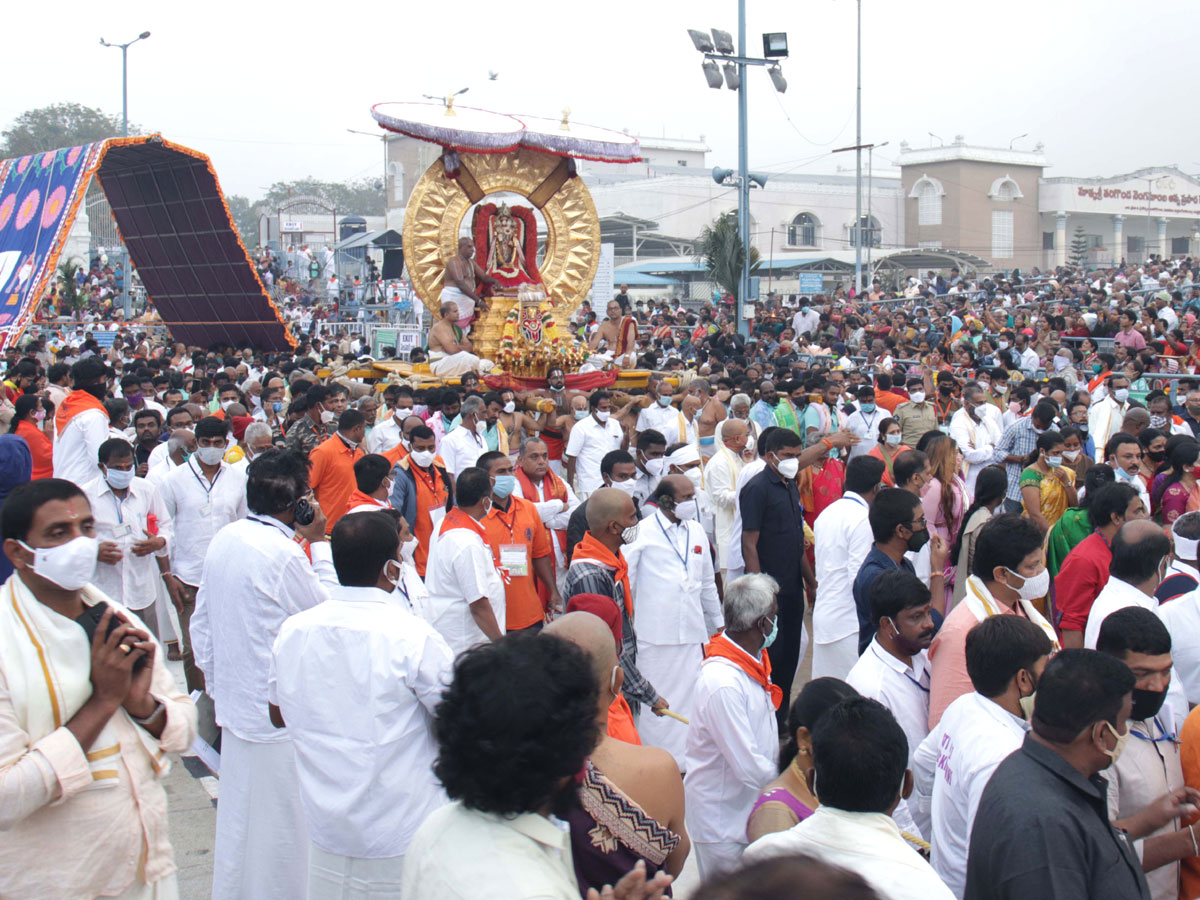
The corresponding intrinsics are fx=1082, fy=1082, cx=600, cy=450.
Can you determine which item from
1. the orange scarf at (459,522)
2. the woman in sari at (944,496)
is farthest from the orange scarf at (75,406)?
the woman in sari at (944,496)

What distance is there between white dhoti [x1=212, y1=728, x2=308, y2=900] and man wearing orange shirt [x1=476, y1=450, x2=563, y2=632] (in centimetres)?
193

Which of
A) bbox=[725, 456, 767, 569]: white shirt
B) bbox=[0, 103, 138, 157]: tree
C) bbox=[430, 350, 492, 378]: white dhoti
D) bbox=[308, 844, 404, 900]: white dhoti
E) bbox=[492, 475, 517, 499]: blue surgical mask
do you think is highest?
bbox=[0, 103, 138, 157]: tree

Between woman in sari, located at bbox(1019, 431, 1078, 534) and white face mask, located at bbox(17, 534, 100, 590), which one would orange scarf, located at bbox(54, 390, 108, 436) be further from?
woman in sari, located at bbox(1019, 431, 1078, 534)

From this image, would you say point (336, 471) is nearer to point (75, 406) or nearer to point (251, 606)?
point (75, 406)

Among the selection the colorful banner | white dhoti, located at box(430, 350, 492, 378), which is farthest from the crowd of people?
the colorful banner

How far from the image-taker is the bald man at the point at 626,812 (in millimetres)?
2545

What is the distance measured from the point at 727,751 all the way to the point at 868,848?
52.1 inches

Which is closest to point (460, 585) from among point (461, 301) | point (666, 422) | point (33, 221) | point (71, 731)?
point (71, 731)

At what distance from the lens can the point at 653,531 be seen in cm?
576

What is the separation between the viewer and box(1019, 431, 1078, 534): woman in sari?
23.3ft

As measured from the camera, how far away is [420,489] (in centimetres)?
711

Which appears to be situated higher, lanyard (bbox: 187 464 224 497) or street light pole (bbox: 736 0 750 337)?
street light pole (bbox: 736 0 750 337)

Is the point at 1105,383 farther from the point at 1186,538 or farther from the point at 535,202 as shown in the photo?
the point at 535,202

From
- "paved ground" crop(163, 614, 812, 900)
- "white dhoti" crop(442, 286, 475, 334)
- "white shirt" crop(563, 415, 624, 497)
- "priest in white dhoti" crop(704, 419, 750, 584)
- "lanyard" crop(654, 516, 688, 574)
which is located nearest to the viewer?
"paved ground" crop(163, 614, 812, 900)
